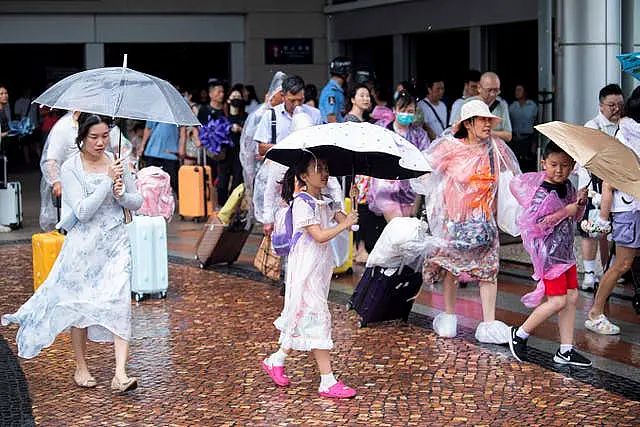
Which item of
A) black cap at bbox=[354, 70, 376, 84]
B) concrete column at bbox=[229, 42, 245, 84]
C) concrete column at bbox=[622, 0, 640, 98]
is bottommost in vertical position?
black cap at bbox=[354, 70, 376, 84]

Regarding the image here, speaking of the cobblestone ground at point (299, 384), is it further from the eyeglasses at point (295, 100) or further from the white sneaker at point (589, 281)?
the white sneaker at point (589, 281)

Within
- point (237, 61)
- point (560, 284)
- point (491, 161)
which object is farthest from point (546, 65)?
point (237, 61)

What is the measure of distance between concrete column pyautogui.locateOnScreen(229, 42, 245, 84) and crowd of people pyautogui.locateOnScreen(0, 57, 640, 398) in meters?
12.6

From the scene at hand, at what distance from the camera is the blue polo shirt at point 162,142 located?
627 inches

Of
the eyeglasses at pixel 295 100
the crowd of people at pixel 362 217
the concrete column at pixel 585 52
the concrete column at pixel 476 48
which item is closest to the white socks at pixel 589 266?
the crowd of people at pixel 362 217

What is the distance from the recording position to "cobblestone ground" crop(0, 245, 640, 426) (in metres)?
6.36

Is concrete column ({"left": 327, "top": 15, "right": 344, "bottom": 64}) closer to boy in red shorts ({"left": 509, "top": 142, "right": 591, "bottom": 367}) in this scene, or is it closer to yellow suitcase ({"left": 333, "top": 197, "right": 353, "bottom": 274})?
yellow suitcase ({"left": 333, "top": 197, "right": 353, "bottom": 274})

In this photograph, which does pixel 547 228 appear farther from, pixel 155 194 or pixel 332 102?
pixel 332 102

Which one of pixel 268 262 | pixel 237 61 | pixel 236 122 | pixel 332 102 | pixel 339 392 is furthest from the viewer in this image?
pixel 237 61

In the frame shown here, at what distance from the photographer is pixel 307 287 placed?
6.83m

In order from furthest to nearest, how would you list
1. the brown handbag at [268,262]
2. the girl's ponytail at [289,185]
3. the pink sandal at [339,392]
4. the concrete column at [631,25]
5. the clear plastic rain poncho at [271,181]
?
1. the concrete column at [631,25]
2. the brown handbag at [268,262]
3. the clear plastic rain poncho at [271,181]
4. the girl's ponytail at [289,185]
5. the pink sandal at [339,392]

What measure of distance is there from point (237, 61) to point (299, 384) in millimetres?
17169

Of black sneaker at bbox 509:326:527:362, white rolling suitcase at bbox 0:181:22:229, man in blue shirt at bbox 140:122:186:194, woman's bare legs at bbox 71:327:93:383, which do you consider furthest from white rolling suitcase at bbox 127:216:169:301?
man in blue shirt at bbox 140:122:186:194

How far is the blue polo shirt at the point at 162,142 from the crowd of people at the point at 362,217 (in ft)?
16.9
